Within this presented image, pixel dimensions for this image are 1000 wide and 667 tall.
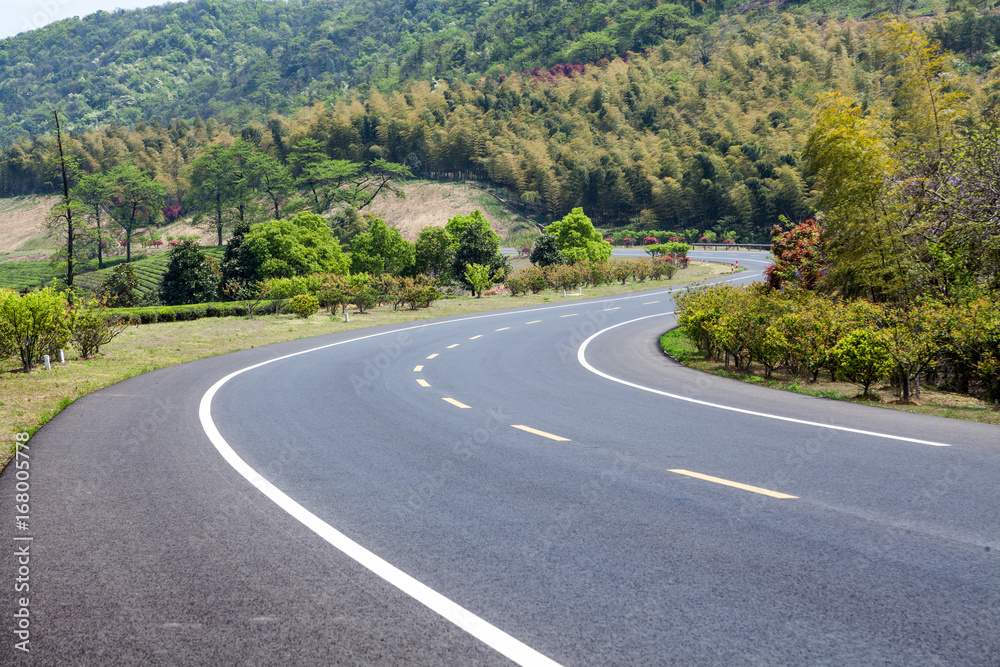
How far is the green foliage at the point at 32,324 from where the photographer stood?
46.3ft

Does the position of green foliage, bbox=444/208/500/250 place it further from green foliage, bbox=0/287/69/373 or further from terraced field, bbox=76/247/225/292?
green foliage, bbox=0/287/69/373

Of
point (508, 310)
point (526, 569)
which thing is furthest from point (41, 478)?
point (508, 310)

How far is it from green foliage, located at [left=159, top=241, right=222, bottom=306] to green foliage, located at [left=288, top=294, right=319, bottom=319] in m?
17.6

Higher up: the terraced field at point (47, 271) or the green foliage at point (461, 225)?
the green foliage at point (461, 225)

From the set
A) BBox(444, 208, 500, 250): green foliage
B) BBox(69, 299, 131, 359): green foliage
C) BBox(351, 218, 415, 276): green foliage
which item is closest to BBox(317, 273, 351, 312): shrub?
BBox(351, 218, 415, 276): green foliage

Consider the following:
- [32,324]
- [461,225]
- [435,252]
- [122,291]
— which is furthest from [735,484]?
[122,291]

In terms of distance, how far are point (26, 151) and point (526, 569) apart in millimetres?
178112

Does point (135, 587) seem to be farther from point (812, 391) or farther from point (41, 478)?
point (812, 391)

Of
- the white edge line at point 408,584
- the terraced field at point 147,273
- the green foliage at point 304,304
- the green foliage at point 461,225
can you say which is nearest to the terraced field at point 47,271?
the terraced field at point 147,273

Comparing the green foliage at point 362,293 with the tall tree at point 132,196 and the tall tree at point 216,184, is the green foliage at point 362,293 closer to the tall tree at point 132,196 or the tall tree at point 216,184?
the tall tree at point 216,184

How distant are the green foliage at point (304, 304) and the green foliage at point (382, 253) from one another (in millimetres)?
18492

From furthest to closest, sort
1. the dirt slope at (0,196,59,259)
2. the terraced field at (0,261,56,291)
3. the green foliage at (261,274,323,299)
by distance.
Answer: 1. the dirt slope at (0,196,59,259)
2. the terraced field at (0,261,56,291)
3. the green foliage at (261,274,323,299)

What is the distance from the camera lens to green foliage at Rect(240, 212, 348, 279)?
4650 cm

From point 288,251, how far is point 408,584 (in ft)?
153
